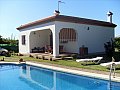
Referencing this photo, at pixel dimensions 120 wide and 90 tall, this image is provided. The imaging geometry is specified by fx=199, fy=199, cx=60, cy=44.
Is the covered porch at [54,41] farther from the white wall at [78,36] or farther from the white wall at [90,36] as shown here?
the white wall at [90,36]

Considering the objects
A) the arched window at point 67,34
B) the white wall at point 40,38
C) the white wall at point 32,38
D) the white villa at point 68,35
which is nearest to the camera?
the white villa at point 68,35

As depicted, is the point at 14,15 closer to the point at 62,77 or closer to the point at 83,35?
the point at 83,35

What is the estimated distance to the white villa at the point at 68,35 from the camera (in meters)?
20.3

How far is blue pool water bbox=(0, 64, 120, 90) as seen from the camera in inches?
462

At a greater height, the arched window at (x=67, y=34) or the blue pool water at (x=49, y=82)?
the arched window at (x=67, y=34)

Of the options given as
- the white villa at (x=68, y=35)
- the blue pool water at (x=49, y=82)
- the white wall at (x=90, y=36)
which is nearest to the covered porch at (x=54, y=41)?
the white villa at (x=68, y=35)

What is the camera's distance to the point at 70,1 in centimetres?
2209

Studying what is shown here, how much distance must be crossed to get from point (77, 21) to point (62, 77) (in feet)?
29.3

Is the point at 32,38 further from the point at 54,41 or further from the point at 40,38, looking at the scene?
the point at 54,41

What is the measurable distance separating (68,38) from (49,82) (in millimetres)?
10522

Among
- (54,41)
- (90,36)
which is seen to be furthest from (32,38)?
(90,36)

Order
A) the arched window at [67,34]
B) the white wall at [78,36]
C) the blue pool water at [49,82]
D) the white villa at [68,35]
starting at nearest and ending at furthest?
the blue pool water at [49,82]
the white villa at [68,35]
the white wall at [78,36]
the arched window at [67,34]

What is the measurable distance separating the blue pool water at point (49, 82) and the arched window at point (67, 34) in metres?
6.83

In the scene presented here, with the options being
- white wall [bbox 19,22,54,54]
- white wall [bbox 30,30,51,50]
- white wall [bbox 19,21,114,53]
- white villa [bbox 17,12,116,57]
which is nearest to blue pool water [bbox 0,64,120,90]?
white villa [bbox 17,12,116,57]
